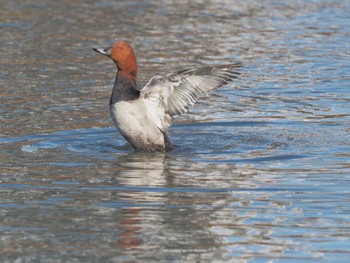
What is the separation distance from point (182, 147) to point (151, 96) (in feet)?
2.22

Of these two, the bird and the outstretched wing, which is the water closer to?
the bird

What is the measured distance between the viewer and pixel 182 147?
10398 millimetres

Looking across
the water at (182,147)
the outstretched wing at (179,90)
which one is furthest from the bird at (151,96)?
the water at (182,147)

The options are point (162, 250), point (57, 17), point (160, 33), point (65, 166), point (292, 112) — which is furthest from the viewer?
point (57, 17)

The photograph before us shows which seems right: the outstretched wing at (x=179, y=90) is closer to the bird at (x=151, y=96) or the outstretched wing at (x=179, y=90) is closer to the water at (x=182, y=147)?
the bird at (x=151, y=96)

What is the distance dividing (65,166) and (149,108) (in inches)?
54.2

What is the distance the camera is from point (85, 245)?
6.45 metres

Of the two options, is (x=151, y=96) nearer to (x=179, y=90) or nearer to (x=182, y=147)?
(x=179, y=90)

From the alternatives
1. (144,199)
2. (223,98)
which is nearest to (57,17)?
(223,98)

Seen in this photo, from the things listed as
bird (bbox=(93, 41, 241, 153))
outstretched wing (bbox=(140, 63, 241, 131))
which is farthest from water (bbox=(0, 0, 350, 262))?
outstretched wing (bbox=(140, 63, 241, 131))

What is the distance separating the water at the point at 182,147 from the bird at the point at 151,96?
8.9 inches

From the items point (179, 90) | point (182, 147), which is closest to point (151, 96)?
point (179, 90)

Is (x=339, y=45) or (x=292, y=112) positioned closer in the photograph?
(x=292, y=112)

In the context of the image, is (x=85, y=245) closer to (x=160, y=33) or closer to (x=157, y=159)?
(x=157, y=159)
